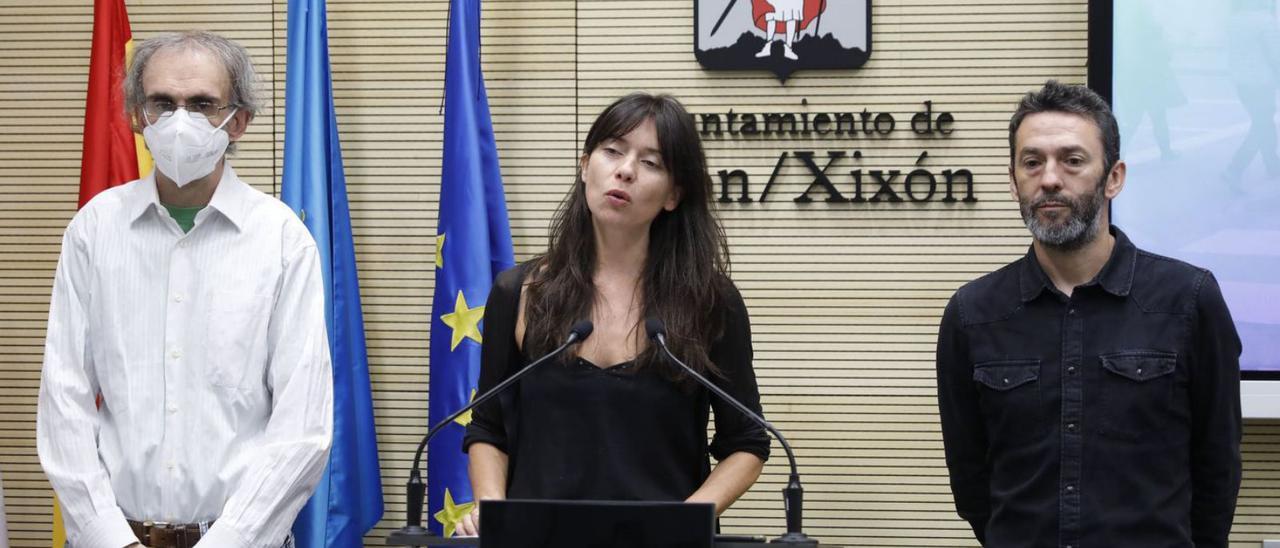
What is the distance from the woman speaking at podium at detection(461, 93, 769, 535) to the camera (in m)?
2.30

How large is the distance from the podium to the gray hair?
120 cm

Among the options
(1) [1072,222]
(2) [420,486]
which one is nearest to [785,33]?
(1) [1072,222]

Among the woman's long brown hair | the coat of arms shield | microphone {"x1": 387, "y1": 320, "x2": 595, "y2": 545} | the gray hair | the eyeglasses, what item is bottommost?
microphone {"x1": 387, "y1": 320, "x2": 595, "y2": 545}

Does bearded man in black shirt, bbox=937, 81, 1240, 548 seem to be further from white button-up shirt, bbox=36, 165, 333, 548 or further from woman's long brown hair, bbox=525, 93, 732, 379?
white button-up shirt, bbox=36, 165, 333, 548

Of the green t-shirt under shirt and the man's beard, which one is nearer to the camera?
the man's beard

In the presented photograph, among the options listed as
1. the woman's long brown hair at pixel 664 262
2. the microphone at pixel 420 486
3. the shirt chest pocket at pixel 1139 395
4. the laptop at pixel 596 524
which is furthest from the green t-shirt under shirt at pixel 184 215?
the shirt chest pocket at pixel 1139 395

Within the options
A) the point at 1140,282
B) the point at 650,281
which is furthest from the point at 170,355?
the point at 1140,282

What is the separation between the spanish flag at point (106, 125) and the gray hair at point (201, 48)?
129 centimetres

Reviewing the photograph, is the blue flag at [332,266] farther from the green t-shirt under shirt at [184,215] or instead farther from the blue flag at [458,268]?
the green t-shirt under shirt at [184,215]

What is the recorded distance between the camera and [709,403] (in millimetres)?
2424

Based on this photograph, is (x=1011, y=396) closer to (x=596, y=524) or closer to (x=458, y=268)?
(x=596, y=524)

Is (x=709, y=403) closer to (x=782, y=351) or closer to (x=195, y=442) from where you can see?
(x=195, y=442)

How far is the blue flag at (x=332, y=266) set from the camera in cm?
373

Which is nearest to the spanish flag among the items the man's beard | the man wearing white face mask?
the man wearing white face mask
